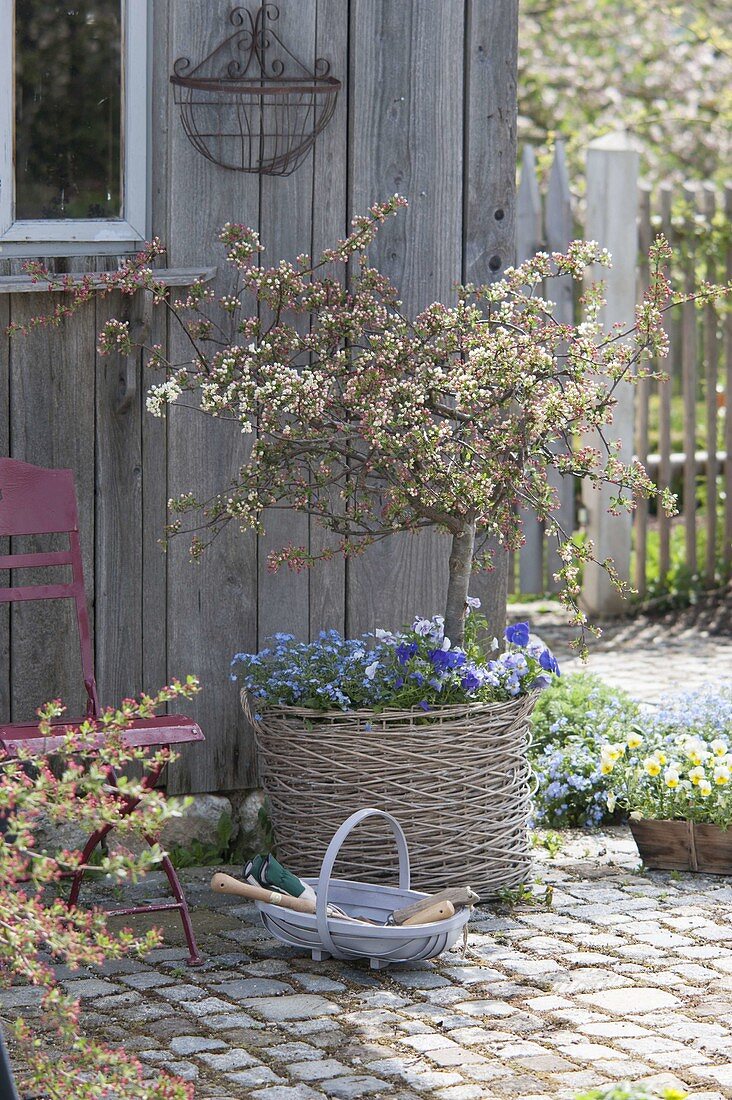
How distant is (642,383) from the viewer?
7.76 metres

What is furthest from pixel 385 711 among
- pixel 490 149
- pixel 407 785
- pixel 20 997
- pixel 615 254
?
pixel 615 254

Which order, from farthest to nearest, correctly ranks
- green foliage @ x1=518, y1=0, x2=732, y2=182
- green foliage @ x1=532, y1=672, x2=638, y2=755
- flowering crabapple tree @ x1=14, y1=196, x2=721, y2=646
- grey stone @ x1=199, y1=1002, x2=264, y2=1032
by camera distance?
1. green foliage @ x1=518, y1=0, x2=732, y2=182
2. green foliage @ x1=532, y1=672, x2=638, y2=755
3. flowering crabapple tree @ x1=14, y1=196, x2=721, y2=646
4. grey stone @ x1=199, y1=1002, x2=264, y2=1032

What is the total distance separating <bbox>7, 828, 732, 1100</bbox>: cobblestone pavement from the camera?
2.91m

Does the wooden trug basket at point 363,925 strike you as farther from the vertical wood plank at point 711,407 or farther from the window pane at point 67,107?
the vertical wood plank at point 711,407

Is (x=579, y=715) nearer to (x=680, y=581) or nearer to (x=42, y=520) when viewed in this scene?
(x=42, y=520)

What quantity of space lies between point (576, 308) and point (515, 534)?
4.95 metres

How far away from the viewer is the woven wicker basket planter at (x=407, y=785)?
3803mm

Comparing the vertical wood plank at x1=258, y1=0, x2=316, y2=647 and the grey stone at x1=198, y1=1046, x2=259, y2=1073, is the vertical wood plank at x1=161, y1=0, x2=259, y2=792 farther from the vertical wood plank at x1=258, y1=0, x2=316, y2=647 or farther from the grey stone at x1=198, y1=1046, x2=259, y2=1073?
the grey stone at x1=198, y1=1046, x2=259, y2=1073

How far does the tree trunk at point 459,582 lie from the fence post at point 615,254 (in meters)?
3.67

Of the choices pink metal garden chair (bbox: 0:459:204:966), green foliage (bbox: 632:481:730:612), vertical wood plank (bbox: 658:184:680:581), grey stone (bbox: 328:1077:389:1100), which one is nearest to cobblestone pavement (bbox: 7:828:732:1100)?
grey stone (bbox: 328:1077:389:1100)

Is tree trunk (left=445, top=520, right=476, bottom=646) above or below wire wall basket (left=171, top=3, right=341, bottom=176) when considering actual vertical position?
below

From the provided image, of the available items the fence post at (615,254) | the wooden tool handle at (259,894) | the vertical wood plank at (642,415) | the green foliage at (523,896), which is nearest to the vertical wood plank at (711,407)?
the vertical wood plank at (642,415)

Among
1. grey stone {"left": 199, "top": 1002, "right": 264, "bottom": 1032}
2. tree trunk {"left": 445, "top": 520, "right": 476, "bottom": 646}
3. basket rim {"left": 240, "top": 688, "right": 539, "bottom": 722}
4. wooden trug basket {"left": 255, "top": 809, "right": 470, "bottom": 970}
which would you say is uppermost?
tree trunk {"left": 445, "top": 520, "right": 476, "bottom": 646}

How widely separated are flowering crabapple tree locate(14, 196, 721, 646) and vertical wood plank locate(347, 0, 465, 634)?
0.25 meters
